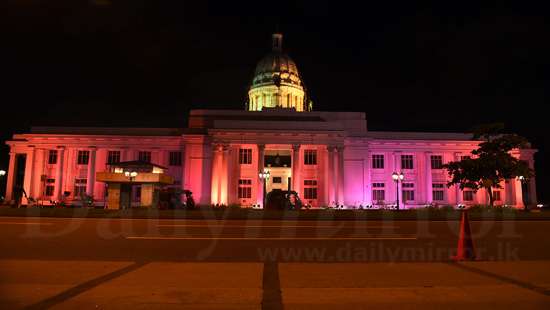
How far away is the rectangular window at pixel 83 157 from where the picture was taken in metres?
57.4

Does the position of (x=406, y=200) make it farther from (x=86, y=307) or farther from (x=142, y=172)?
(x=86, y=307)

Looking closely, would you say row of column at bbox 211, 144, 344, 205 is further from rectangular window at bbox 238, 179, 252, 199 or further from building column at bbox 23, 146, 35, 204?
building column at bbox 23, 146, 35, 204

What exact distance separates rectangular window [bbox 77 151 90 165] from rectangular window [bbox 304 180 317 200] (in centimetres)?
3146

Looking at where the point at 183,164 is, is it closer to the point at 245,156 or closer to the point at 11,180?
the point at 245,156

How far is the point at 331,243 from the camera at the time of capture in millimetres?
12352

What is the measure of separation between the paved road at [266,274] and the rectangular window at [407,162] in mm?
46534

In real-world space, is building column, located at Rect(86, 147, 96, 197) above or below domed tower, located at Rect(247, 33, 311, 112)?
below

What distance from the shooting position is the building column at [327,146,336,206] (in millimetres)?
50438

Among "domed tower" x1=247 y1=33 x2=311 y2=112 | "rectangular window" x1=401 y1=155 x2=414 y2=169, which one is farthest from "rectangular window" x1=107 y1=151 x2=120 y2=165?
"rectangular window" x1=401 y1=155 x2=414 y2=169

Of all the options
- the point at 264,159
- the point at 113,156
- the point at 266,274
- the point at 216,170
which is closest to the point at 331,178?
the point at 264,159

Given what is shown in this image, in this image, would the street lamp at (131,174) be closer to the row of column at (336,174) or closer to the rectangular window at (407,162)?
the row of column at (336,174)

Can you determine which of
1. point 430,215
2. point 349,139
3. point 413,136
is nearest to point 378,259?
point 430,215

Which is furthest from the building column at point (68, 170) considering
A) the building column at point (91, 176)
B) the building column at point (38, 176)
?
the building column at point (38, 176)

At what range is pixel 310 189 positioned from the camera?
55.3 m
